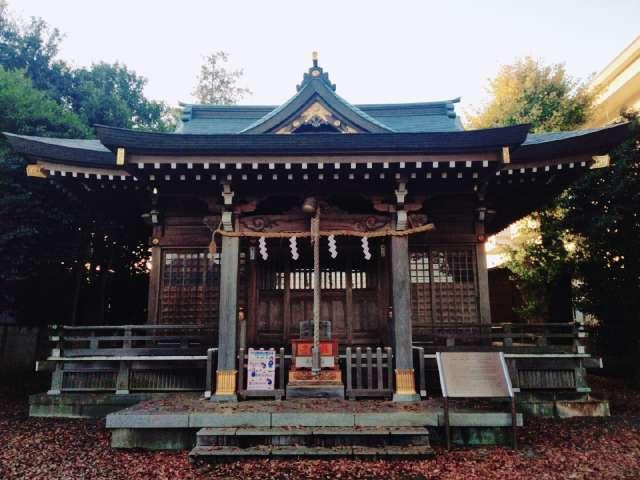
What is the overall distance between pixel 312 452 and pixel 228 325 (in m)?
2.86

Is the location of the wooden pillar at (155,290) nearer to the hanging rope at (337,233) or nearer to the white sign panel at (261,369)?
the hanging rope at (337,233)

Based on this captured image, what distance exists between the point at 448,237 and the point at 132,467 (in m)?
7.85

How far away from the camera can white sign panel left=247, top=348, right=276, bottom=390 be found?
758cm

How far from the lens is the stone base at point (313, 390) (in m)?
7.50

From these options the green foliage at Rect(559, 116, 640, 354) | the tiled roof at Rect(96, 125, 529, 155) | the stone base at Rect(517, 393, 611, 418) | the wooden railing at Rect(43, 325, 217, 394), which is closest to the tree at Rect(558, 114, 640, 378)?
the green foliage at Rect(559, 116, 640, 354)

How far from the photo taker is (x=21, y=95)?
12.2 metres

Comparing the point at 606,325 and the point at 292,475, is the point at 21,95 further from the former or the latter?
the point at 606,325

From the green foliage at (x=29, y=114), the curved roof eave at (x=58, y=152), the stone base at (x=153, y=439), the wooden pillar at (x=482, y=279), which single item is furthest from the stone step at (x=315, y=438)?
the green foliage at (x=29, y=114)

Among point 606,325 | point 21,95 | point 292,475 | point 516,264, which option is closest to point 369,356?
point 292,475

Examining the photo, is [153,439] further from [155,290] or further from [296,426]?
[155,290]

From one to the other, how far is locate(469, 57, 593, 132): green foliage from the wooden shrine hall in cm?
721

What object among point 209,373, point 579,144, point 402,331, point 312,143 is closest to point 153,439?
point 209,373

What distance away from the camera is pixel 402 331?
7664mm

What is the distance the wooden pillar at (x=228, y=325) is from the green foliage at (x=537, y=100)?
1307 cm
